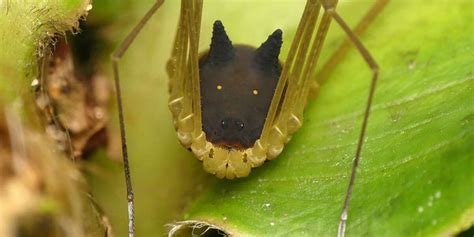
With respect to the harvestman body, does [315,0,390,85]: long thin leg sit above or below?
below

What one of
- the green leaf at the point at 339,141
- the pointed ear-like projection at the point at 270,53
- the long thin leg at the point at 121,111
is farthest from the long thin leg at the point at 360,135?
the long thin leg at the point at 121,111

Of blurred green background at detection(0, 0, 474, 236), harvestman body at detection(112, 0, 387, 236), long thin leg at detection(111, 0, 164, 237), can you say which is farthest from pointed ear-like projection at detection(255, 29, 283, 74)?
long thin leg at detection(111, 0, 164, 237)

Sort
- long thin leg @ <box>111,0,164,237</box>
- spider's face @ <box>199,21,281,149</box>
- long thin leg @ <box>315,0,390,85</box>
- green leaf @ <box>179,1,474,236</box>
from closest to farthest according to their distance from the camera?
green leaf @ <box>179,1,474,236</box>
long thin leg @ <box>111,0,164,237</box>
spider's face @ <box>199,21,281,149</box>
long thin leg @ <box>315,0,390,85</box>

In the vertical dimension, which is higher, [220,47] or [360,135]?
[220,47]

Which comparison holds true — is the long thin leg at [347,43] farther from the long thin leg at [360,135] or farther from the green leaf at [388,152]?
the long thin leg at [360,135]

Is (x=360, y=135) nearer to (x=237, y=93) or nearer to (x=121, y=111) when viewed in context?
(x=237, y=93)

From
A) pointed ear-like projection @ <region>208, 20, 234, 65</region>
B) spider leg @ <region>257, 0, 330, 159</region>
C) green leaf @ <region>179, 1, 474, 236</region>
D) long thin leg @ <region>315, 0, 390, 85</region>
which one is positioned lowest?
green leaf @ <region>179, 1, 474, 236</region>

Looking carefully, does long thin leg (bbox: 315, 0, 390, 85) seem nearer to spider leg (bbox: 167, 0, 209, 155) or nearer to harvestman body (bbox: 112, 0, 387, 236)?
harvestman body (bbox: 112, 0, 387, 236)

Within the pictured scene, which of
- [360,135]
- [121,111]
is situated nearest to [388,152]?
[360,135]
